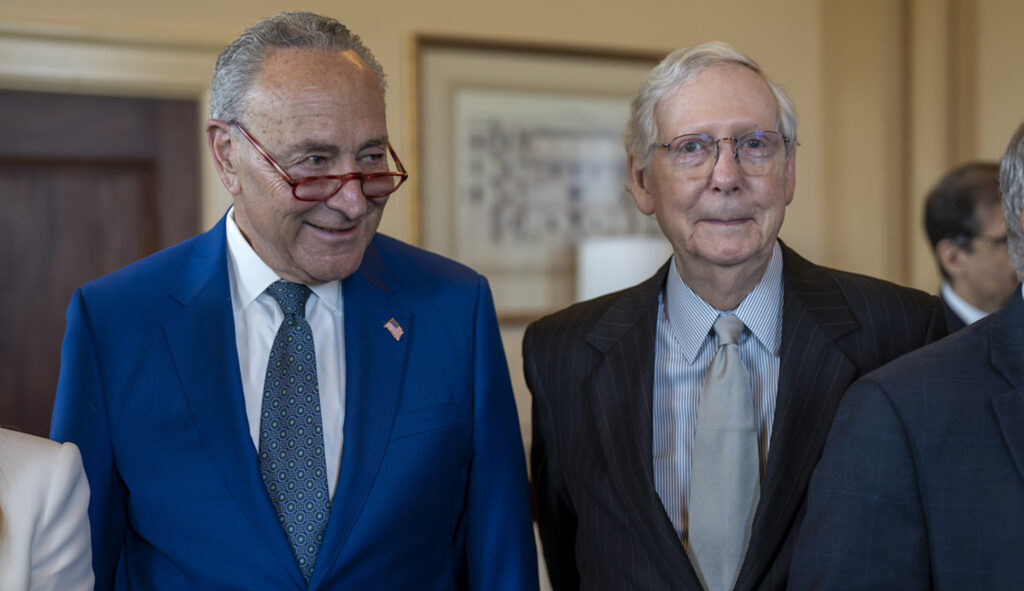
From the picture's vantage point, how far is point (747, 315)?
1769 millimetres

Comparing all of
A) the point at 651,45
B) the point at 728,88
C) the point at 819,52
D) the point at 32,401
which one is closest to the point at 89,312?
the point at 728,88

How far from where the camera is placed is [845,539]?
1.33 m

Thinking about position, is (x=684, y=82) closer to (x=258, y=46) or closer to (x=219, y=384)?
(x=258, y=46)

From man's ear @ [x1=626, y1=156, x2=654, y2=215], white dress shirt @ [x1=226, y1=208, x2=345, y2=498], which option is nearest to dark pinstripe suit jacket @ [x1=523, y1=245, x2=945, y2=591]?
man's ear @ [x1=626, y1=156, x2=654, y2=215]

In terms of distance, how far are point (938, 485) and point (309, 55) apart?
1.12 metres

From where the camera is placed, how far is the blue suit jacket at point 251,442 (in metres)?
1.52

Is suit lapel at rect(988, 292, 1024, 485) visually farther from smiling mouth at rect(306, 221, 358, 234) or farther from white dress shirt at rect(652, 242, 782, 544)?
smiling mouth at rect(306, 221, 358, 234)

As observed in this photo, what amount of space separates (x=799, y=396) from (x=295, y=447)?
0.85 metres

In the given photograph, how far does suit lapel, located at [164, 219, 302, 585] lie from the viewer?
4.96ft

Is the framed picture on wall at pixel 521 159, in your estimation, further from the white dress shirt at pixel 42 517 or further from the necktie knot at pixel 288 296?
the white dress shirt at pixel 42 517

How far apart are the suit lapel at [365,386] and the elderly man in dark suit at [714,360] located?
40 centimetres

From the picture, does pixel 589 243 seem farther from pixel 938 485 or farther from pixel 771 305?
pixel 938 485

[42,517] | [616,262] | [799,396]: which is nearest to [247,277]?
[42,517]

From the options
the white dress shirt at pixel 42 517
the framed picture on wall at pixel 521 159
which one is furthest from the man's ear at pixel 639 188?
the framed picture on wall at pixel 521 159
